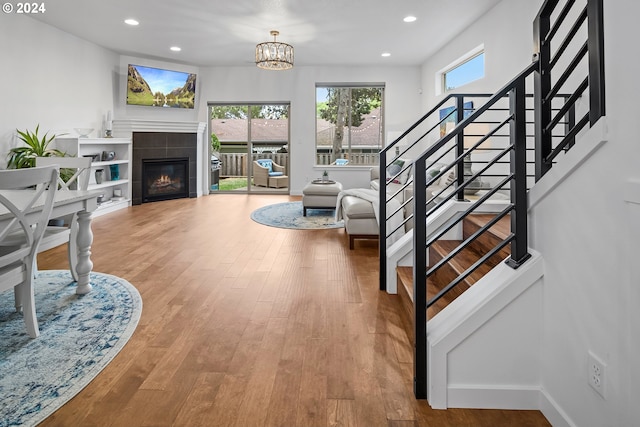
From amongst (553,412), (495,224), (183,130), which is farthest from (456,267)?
(183,130)

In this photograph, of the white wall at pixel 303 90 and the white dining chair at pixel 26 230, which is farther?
the white wall at pixel 303 90

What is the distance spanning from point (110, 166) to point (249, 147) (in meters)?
3.07

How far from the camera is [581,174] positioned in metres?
1.38

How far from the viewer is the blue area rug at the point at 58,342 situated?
171cm

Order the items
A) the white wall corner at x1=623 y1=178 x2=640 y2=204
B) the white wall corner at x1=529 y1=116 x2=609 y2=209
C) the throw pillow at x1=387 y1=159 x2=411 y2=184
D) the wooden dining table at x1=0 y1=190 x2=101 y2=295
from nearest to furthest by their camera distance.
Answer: the white wall corner at x1=623 y1=178 x2=640 y2=204, the white wall corner at x1=529 y1=116 x2=609 y2=209, the wooden dining table at x1=0 y1=190 x2=101 y2=295, the throw pillow at x1=387 y1=159 x2=411 y2=184

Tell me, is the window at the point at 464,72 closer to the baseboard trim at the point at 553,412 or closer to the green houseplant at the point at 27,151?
the baseboard trim at the point at 553,412

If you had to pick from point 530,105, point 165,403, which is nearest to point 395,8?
point 530,105

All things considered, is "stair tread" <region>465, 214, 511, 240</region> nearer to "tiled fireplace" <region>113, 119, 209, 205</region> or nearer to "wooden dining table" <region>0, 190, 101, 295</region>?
"wooden dining table" <region>0, 190, 101, 295</region>

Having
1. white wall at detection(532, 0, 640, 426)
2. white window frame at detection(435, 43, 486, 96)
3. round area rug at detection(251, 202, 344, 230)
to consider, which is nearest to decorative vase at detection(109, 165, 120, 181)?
round area rug at detection(251, 202, 344, 230)

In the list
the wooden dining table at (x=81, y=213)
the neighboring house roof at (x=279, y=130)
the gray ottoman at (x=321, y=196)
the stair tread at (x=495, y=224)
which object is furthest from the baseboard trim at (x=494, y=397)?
the neighboring house roof at (x=279, y=130)

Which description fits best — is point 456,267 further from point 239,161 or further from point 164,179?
point 239,161

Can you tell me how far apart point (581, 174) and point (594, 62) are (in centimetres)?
36

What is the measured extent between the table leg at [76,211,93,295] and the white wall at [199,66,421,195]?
254 inches

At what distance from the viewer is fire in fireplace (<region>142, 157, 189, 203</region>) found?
7949 millimetres
